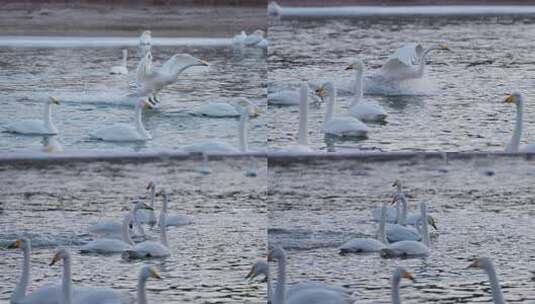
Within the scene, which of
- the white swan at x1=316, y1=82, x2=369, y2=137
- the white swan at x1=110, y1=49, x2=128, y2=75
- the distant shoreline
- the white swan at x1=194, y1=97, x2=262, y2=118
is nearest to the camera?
the white swan at x1=316, y1=82, x2=369, y2=137

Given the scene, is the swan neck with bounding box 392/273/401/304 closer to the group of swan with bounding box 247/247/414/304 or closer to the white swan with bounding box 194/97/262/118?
the group of swan with bounding box 247/247/414/304

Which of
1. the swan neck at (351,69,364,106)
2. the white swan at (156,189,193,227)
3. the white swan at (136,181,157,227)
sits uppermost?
the swan neck at (351,69,364,106)

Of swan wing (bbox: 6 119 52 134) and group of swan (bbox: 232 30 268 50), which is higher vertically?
group of swan (bbox: 232 30 268 50)

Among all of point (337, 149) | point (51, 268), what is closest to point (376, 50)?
point (337, 149)

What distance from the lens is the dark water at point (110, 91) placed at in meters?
5.70

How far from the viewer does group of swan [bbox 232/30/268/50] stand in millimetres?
8273

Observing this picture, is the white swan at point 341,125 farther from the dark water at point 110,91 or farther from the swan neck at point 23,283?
the swan neck at point 23,283

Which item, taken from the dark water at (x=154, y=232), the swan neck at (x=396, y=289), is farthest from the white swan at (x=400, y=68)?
the swan neck at (x=396, y=289)

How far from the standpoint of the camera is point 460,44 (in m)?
8.27

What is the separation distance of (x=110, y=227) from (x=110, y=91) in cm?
252

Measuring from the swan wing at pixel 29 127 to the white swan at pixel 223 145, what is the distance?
64 cm

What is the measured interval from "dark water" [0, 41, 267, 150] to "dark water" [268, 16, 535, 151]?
0.62ft

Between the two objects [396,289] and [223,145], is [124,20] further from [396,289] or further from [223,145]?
[396,289]

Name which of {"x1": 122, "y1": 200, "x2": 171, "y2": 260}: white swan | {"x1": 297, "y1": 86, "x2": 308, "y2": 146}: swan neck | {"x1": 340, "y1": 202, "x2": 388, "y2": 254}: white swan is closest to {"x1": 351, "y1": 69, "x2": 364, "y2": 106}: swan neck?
{"x1": 297, "y1": 86, "x2": 308, "y2": 146}: swan neck
